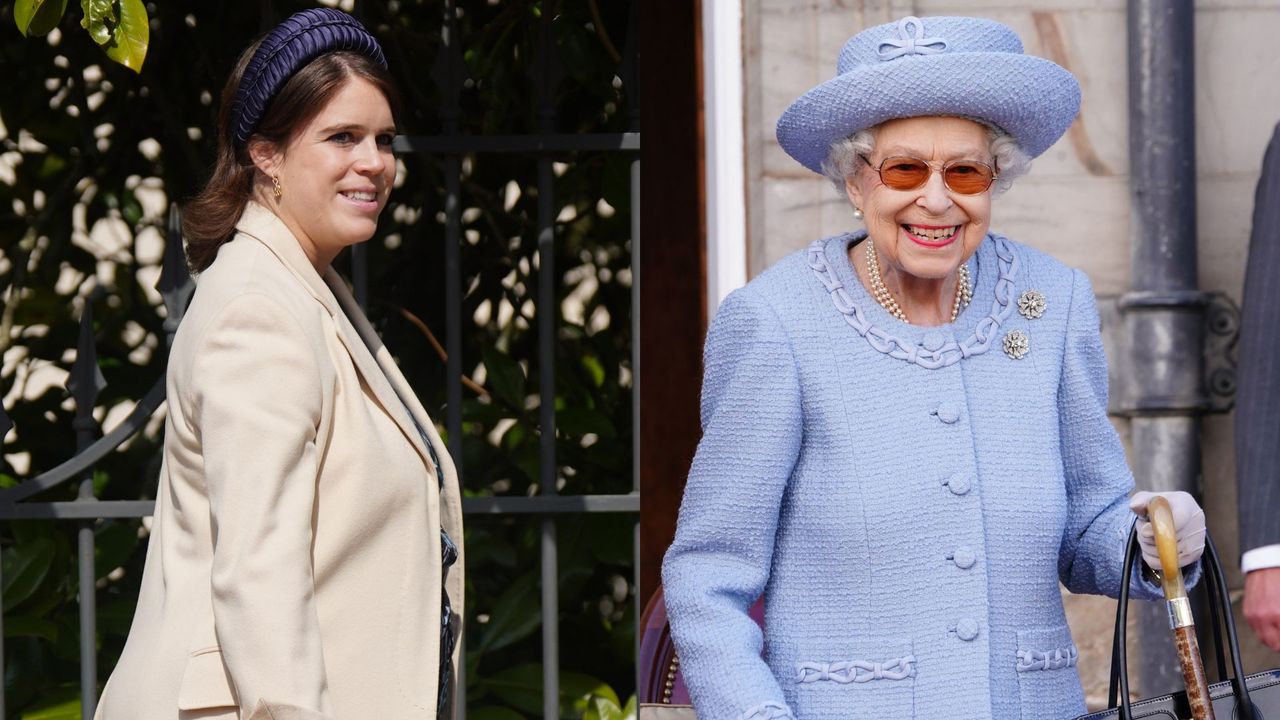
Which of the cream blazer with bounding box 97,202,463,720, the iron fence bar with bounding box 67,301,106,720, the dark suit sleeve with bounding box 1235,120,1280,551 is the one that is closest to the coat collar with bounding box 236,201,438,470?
the cream blazer with bounding box 97,202,463,720

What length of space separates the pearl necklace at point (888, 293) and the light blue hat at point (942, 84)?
0.57ft

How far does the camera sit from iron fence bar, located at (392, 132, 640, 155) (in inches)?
140

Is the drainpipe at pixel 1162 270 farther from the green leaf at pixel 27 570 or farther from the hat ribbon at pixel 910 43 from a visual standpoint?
the green leaf at pixel 27 570

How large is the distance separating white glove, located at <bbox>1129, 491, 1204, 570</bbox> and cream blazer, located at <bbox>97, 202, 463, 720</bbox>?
934 mm

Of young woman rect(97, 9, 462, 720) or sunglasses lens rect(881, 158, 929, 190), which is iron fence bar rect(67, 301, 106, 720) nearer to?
young woman rect(97, 9, 462, 720)

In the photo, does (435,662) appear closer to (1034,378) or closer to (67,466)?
(1034,378)

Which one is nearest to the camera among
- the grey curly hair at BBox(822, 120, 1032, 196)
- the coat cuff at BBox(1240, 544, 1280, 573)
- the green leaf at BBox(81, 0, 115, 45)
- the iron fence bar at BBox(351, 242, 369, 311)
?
the grey curly hair at BBox(822, 120, 1032, 196)

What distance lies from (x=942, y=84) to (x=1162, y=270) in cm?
147

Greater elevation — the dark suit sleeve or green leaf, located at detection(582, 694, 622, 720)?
the dark suit sleeve

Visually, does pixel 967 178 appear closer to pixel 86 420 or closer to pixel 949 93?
pixel 949 93

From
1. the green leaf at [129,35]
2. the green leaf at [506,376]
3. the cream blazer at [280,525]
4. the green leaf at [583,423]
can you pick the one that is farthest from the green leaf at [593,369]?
the cream blazer at [280,525]

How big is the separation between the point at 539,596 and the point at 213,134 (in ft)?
4.66

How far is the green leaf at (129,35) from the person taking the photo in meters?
2.65

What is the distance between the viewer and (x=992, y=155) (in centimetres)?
224
